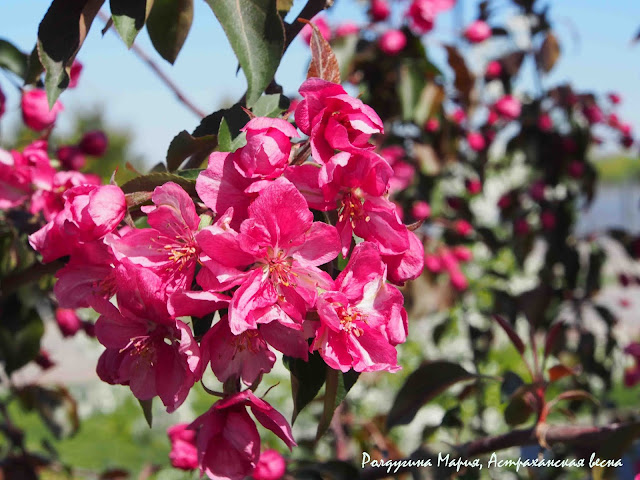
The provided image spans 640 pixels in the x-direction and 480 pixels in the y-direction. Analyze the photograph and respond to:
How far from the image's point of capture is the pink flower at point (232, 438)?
28.9 inches

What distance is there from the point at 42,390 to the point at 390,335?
5.30ft

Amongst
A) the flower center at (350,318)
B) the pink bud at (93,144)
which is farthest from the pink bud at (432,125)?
the flower center at (350,318)

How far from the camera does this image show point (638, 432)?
0.87 metres

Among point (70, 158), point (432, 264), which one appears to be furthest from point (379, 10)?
point (70, 158)

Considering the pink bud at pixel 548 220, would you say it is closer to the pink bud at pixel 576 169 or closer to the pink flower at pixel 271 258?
the pink bud at pixel 576 169

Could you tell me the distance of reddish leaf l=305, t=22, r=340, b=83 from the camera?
2.57 feet

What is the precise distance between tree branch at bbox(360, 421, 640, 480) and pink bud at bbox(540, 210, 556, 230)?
2.19 m

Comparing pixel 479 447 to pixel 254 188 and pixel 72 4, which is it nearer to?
pixel 254 188

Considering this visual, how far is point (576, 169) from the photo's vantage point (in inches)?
127

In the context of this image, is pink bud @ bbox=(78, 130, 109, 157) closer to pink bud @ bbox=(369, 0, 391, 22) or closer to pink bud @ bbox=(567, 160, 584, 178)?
pink bud @ bbox=(369, 0, 391, 22)

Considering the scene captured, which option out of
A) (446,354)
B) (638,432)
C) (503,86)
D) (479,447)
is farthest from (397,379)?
(638,432)

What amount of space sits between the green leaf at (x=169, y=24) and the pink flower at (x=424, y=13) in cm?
167

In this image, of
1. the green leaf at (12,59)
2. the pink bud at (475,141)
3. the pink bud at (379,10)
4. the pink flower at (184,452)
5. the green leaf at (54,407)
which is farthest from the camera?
the pink bud at (475,141)

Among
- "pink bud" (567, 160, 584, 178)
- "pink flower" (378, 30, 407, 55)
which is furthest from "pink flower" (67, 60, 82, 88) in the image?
"pink bud" (567, 160, 584, 178)
